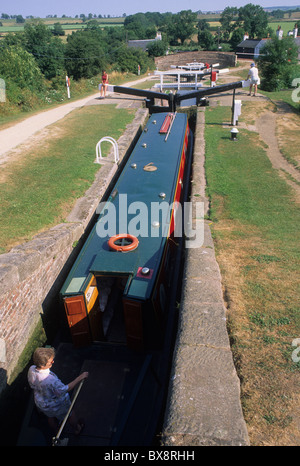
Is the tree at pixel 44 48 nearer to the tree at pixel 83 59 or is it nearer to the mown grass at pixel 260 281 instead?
the tree at pixel 83 59

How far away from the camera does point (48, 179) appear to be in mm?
9938

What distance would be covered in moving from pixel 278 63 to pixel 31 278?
23183 mm

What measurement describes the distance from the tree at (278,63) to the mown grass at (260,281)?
1429 cm

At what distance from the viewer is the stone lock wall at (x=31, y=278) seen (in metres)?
5.82

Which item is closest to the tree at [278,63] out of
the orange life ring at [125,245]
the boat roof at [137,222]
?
the boat roof at [137,222]

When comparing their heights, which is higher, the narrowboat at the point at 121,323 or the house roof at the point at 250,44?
the house roof at the point at 250,44

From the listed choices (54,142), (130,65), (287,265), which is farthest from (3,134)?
(130,65)

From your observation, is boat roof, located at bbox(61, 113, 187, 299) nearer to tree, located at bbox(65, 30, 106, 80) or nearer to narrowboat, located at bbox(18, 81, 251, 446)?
narrowboat, located at bbox(18, 81, 251, 446)

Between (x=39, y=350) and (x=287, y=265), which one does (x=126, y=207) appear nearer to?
(x=287, y=265)

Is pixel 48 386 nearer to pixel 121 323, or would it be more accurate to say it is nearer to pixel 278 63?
pixel 121 323

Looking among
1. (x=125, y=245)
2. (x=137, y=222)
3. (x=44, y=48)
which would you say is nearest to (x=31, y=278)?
(x=125, y=245)

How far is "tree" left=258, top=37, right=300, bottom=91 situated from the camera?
878 inches

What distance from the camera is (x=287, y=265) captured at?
643 cm

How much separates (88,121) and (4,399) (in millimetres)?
13210
